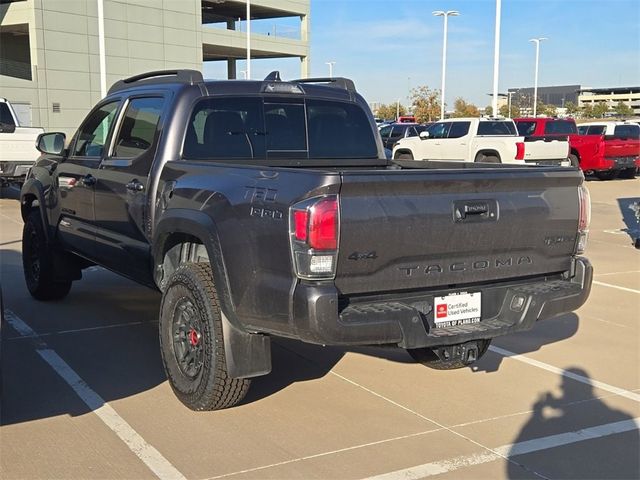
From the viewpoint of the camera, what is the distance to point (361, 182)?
12.2ft

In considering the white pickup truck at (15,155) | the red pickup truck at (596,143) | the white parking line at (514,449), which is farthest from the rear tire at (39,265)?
the red pickup truck at (596,143)

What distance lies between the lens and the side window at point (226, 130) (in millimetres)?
5289

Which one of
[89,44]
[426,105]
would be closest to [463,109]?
[426,105]

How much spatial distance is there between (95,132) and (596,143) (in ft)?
66.2

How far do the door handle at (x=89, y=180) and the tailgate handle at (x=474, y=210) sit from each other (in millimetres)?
3274

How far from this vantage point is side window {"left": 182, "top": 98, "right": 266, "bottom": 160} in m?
5.29

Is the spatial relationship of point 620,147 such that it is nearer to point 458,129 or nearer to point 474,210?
point 458,129

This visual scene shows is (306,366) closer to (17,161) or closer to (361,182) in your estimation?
(361,182)

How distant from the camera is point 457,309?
4.17m

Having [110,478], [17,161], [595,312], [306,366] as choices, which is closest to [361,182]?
[110,478]

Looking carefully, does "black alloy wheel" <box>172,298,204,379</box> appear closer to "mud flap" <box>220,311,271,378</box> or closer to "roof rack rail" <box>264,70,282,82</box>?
"mud flap" <box>220,311,271,378</box>

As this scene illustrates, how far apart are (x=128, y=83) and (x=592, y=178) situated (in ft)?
73.7

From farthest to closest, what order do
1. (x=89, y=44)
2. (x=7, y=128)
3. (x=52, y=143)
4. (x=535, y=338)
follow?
(x=89, y=44) → (x=7, y=128) → (x=52, y=143) → (x=535, y=338)

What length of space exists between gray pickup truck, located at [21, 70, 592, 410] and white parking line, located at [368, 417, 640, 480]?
2.06 ft
